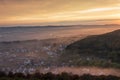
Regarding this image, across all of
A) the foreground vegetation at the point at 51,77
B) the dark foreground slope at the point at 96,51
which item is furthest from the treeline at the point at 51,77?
the dark foreground slope at the point at 96,51

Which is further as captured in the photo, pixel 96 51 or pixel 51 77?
pixel 96 51

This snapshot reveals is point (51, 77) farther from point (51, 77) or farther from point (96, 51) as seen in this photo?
point (96, 51)

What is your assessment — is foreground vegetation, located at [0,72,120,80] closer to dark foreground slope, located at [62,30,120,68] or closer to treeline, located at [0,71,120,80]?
treeline, located at [0,71,120,80]

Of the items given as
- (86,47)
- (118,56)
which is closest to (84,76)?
(118,56)

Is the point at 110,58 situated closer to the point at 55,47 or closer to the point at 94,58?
the point at 94,58

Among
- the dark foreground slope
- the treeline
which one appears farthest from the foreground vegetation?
the dark foreground slope

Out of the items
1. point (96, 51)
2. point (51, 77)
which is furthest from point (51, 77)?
point (96, 51)

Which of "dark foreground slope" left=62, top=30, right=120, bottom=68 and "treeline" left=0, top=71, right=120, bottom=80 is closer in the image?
"treeline" left=0, top=71, right=120, bottom=80

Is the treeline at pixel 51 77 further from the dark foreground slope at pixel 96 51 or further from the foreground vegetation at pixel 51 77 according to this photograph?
the dark foreground slope at pixel 96 51
